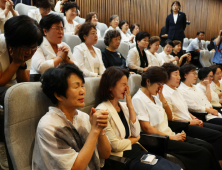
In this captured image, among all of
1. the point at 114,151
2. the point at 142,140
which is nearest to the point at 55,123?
the point at 114,151

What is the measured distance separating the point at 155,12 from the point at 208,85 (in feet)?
12.1

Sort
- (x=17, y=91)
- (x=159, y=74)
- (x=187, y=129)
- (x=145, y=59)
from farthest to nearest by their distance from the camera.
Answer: (x=145, y=59) → (x=187, y=129) → (x=159, y=74) → (x=17, y=91)

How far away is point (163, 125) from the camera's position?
5.02 feet

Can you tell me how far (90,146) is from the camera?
0.80 m

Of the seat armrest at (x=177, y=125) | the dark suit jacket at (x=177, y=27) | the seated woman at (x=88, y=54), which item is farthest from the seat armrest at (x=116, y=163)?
the dark suit jacket at (x=177, y=27)

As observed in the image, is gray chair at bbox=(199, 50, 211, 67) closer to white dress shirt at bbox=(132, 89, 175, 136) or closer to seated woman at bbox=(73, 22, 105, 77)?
seated woman at bbox=(73, 22, 105, 77)

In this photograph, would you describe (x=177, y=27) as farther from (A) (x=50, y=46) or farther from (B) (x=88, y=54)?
(A) (x=50, y=46)

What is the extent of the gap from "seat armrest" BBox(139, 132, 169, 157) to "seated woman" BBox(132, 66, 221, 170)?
0.35 ft

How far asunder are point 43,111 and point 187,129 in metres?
1.20

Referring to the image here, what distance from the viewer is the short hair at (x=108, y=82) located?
1226 mm

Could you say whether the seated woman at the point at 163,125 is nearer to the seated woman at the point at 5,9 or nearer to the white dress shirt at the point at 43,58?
the white dress shirt at the point at 43,58

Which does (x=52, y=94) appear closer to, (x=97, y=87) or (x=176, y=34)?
(x=97, y=87)

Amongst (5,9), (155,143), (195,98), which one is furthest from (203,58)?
(5,9)

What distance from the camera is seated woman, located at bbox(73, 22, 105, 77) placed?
183 cm
